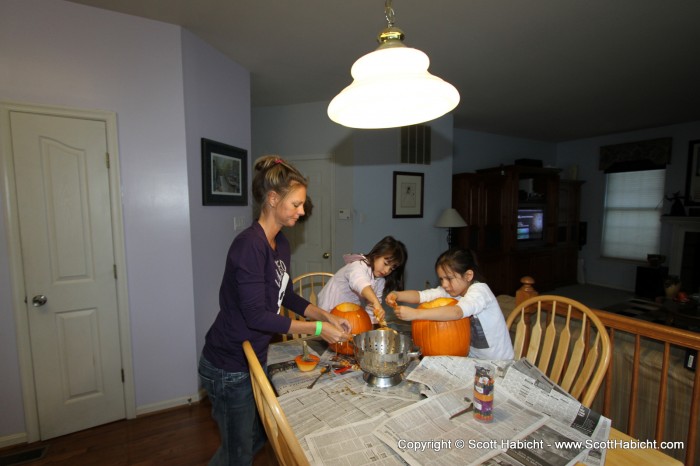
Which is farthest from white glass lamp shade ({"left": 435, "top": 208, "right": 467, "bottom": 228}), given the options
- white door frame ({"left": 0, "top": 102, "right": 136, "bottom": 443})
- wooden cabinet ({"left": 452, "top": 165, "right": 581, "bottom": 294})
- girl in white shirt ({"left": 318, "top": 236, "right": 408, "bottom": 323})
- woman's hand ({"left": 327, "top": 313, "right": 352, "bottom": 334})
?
white door frame ({"left": 0, "top": 102, "right": 136, "bottom": 443})

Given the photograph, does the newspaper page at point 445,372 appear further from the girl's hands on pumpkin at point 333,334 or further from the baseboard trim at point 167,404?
the baseboard trim at point 167,404

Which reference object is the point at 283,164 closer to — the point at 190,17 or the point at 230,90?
the point at 190,17

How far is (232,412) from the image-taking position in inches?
49.5

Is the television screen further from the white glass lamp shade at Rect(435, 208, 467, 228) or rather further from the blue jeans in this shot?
the blue jeans

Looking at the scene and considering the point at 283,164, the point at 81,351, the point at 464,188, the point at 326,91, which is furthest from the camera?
the point at 464,188

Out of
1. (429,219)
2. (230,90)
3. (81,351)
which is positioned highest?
(230,90)

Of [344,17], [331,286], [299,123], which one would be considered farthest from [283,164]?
[299,123]

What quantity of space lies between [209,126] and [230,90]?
0.46 m

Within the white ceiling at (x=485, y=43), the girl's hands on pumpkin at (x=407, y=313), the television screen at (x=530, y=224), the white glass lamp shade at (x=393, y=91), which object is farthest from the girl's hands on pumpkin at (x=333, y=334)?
the television screen at (x=530, y=224)

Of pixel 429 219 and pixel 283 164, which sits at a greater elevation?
pixel 283 164

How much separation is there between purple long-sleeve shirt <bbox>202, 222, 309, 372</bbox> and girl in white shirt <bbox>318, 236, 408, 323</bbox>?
486 millimetres

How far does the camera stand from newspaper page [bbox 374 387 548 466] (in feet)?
2.71

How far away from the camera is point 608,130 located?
5496 millimetres

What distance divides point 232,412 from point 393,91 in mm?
1279
